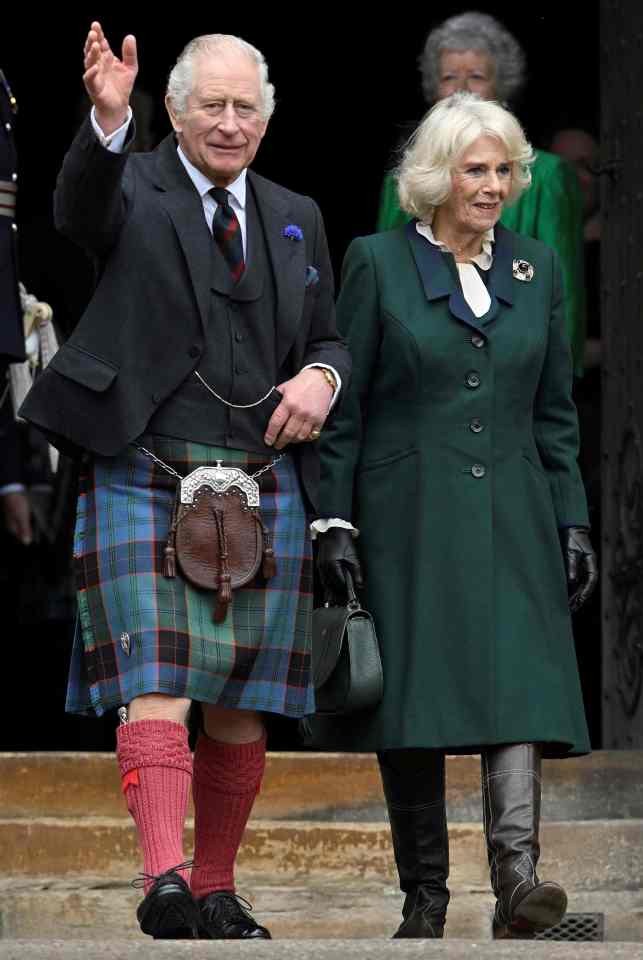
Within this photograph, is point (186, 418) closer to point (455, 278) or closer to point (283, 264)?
point (283, 264)

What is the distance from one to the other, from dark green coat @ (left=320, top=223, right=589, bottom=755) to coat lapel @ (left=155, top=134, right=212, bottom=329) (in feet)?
2.07

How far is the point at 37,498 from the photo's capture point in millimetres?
8516

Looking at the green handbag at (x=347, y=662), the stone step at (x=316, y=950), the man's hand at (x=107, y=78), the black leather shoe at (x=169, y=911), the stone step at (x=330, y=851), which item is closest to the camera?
the stone step at (x=316, y=950)

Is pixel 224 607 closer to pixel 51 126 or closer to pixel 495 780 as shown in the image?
pixel 495 780

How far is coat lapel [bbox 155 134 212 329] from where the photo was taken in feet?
16.5

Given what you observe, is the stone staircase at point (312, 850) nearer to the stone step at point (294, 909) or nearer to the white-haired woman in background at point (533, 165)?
the stone step at point (294, 909)

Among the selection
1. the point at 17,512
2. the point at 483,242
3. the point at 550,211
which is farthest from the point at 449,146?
the point at 17,512

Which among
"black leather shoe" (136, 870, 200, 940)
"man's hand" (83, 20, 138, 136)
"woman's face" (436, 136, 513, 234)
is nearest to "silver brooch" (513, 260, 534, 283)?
"woman's face" (436, 136, 513, 234)

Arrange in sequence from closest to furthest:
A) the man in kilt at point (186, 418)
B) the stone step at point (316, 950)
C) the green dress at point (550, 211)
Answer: the stone step at point (316, 950) < the man in kilt at point (186, 418) < the green dress at point (550, 211)

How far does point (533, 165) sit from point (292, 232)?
6.55 feet

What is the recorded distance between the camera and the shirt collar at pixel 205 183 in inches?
203

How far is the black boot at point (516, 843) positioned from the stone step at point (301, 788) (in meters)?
1.24

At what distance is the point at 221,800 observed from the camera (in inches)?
205

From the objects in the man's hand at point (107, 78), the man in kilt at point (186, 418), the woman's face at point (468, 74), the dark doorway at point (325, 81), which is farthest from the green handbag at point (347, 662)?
the dark doorway at point (325, 81)
